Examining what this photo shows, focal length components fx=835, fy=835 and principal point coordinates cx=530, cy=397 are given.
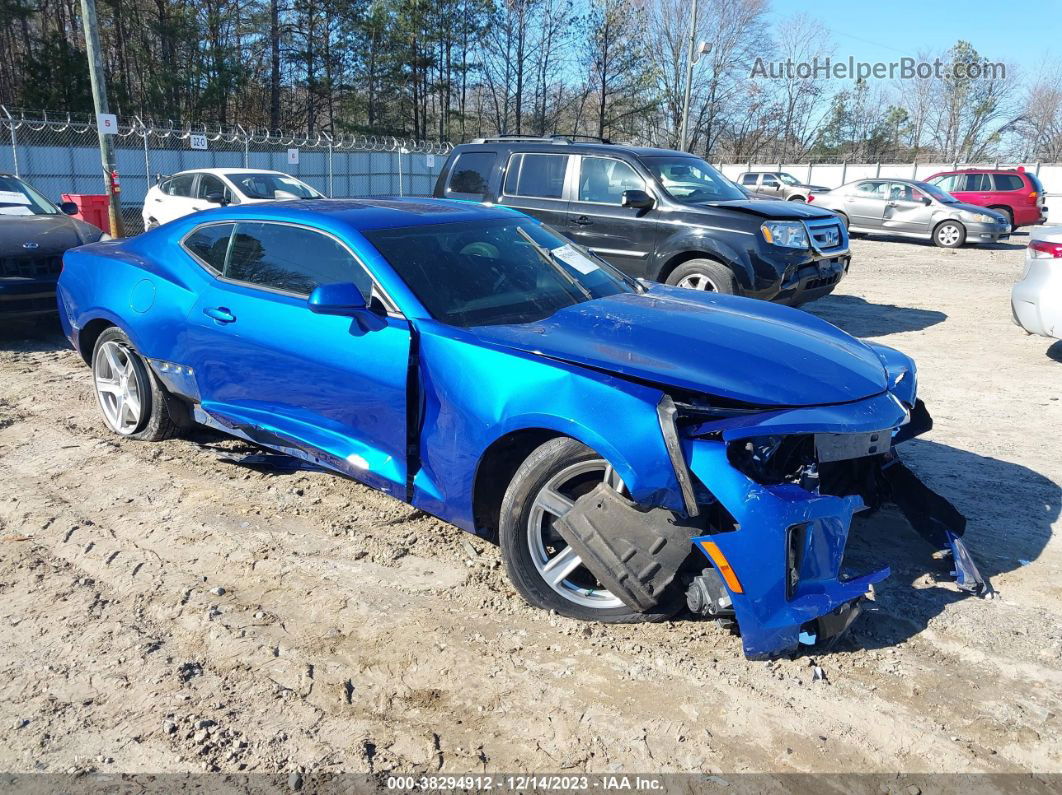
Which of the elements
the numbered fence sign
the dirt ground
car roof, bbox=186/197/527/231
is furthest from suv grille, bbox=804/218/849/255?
the numbered fence sign

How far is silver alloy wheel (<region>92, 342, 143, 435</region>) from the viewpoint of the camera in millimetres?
5117

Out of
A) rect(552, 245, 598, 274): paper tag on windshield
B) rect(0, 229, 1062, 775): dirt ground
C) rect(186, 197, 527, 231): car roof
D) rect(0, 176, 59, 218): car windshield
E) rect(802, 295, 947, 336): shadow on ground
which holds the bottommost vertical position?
rect(802, 295, 947, 336): shadow on ground

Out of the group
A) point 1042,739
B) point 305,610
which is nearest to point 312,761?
point 305,610

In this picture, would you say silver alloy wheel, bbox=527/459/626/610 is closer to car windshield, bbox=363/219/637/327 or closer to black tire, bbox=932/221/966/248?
car windshield, bbox=363/219/637/327

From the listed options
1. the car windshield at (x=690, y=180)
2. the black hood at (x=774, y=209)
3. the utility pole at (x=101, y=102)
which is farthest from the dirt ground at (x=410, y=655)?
the utility pole at (x=101, y=102)

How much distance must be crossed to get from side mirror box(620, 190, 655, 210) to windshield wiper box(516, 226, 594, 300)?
13.9 feet

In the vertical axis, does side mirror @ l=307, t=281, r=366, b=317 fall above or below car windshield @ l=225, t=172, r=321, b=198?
above

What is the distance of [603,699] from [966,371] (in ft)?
19.9

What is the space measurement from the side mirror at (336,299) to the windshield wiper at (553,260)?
43.3 inches

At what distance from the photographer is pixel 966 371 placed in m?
7.50

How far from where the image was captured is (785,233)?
27.0ft

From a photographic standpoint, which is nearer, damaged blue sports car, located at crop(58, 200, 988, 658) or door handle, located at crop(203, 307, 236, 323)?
damaged blue sports car, located at crop(58, 200, 988, 658)

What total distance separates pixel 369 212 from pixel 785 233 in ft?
17.1

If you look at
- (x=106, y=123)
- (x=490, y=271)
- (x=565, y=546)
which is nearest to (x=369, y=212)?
(x=490, y=271)
